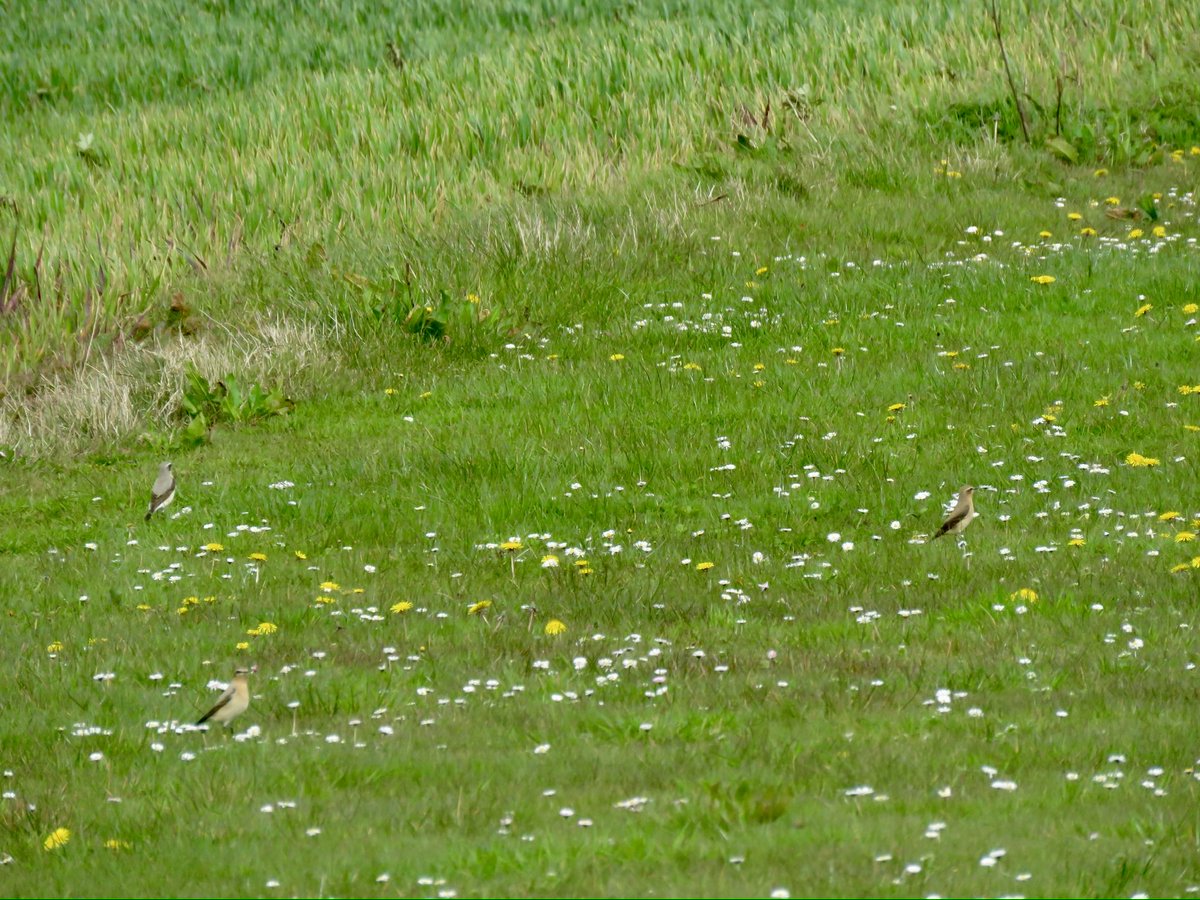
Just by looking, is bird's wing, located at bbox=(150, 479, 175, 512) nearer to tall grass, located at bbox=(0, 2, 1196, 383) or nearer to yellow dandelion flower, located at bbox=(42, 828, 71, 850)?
tall grass, located at bbox=(0, 2, 1196, 383)

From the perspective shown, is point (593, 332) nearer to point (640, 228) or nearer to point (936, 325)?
point (640, 228)

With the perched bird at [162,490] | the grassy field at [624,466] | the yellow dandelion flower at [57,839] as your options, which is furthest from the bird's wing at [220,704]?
the perched bird at [162,490]

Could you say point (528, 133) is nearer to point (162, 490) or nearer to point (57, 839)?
point (162, 490)

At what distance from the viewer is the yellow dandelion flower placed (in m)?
5.07

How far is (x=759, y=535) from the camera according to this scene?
866cm

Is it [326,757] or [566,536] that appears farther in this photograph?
[566,536]

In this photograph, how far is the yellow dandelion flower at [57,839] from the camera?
507cm

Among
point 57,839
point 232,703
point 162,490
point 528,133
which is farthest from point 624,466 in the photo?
point 528,133

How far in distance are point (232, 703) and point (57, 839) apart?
0.99 meters

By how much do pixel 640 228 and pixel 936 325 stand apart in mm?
3262

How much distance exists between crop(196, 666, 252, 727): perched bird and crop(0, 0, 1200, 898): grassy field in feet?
0.41

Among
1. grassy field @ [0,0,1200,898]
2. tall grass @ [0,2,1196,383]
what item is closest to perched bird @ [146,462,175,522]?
grassy field @ [0,0,1200,898]

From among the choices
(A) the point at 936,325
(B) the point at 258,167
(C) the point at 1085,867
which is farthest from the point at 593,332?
(C) the point at 1085,867

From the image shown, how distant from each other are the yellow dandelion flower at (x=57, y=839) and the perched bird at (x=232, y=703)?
2.99 ft
